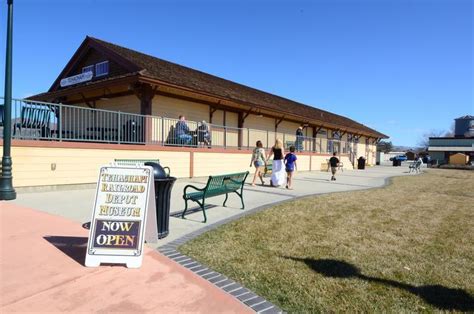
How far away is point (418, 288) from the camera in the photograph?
13.2 feet

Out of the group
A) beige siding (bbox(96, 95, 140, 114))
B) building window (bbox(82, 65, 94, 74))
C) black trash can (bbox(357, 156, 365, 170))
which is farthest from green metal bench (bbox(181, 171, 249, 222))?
black trash can (bbox(357, 156, 365, 170))

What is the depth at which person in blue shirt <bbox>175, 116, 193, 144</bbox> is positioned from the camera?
45.3 feet

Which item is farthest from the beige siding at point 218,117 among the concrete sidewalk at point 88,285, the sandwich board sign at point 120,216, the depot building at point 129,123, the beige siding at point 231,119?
the sandwich board sign at point 120,216

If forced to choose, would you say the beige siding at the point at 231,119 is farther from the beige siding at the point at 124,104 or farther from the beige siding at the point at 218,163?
the beige siding at the point at 124,104

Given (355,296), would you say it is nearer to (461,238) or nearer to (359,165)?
(461,238)

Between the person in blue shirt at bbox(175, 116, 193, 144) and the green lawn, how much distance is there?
686 centimetres

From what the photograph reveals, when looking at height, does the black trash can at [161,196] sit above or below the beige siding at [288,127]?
below

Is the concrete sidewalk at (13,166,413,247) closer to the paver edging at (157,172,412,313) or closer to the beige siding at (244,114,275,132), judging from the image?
the paver edging at (157,172,412,313)

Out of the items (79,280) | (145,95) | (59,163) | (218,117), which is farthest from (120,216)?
(218,117)

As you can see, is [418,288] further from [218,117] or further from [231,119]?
[231,119]

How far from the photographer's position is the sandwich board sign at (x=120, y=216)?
169 inches

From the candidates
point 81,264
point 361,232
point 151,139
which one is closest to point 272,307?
point 81,264

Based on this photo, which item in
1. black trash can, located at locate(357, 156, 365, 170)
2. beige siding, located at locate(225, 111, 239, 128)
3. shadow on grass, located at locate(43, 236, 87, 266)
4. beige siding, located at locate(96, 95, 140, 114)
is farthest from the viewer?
black trash can, located at locate(357, 156, 365, 170)

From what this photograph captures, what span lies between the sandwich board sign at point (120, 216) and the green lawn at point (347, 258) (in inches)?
34.3
